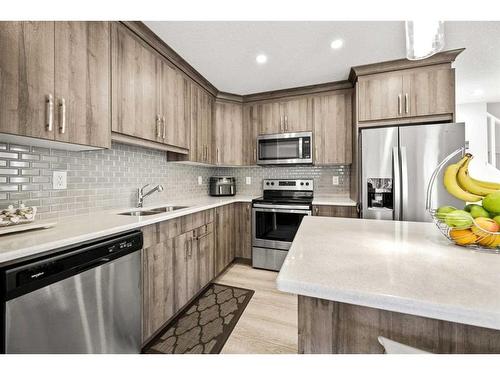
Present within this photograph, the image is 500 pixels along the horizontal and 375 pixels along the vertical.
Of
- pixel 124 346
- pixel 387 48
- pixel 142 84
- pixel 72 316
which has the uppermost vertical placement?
pixel 387 48

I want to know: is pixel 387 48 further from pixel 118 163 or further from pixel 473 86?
pixel 118 163

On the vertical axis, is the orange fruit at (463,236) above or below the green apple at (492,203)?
below

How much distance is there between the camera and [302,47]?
2039 mm

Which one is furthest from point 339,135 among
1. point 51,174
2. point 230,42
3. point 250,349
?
point 51,174

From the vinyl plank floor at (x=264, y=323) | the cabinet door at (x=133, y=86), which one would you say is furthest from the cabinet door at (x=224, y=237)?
the cabinet door at (x=133, y=86)

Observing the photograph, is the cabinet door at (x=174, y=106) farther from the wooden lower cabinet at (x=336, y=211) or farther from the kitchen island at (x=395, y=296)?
the kitchen island at (x=395, y=296)

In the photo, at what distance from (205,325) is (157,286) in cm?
→ 52

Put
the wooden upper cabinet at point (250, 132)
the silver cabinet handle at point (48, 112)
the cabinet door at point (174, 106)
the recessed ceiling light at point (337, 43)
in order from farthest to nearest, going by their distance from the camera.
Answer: the wooden upper cabinet at point (250, 132) < the cabinet door at point (174, 106) < the recessed ceiling light at point (337, 43) < the silver cabinet handle at point (48, 112)

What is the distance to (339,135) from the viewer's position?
2820 mm

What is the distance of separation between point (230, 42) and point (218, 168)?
202 cm

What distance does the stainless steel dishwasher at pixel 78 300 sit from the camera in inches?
33.4

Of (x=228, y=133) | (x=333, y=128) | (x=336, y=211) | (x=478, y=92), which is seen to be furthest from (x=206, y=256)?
(x=478, y=92)

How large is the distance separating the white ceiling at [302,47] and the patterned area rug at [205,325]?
2358mm

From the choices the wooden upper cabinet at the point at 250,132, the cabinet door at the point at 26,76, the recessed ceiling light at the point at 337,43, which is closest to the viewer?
the cabinet door at the point at 26,76
